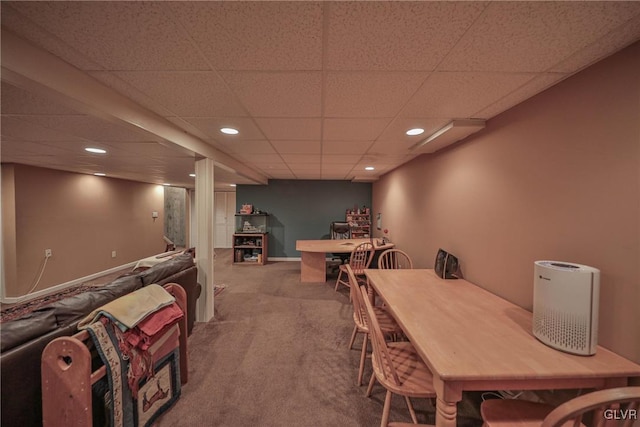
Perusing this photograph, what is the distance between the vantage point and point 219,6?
859 mm

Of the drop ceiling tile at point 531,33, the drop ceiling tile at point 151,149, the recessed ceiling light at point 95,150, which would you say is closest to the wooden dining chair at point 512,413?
the drop ceiling tile at point 531,33

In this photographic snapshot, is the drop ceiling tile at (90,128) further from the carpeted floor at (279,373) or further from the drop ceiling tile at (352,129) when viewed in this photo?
the carpeted floor at (279,373)

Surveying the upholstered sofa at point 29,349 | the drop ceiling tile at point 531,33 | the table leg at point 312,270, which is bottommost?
the table leg at point 312,270

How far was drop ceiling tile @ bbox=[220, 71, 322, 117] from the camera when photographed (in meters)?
1.31

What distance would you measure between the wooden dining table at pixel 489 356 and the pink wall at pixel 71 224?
6021 mm

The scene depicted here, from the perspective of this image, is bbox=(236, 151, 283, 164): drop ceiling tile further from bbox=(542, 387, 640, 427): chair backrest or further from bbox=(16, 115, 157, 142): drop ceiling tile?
bbox=(542, 387, 640, 427): chair backrest

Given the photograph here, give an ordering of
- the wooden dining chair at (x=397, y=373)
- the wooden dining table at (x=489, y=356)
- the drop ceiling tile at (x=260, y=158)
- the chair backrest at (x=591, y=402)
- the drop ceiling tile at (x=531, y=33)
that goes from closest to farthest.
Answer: the chair backrest at (x=591, y=402), the drop ceiling tile at (x=531, y=33), the wooden dining table at (x=489, y=356), the wooden dining chair at (x=397, y=373), the drop ceiling tile at (x=260, y=158)

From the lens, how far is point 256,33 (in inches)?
38.8

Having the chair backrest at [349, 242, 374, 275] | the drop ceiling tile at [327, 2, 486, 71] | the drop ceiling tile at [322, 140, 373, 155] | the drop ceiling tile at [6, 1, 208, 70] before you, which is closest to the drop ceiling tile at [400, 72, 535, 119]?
the drop ceiling tile at [327, 2, 486, 71]

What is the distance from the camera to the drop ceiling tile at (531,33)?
0.86 metres

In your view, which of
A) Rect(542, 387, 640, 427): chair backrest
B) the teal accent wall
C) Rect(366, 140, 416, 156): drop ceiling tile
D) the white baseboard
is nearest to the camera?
Rect(542, 387, 640, 427): chair backrest

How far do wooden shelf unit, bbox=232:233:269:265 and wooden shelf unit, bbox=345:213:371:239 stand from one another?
7.72 feet

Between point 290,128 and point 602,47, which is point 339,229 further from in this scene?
point 602,47

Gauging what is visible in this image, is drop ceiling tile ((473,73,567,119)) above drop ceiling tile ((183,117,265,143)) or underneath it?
Answer: above
